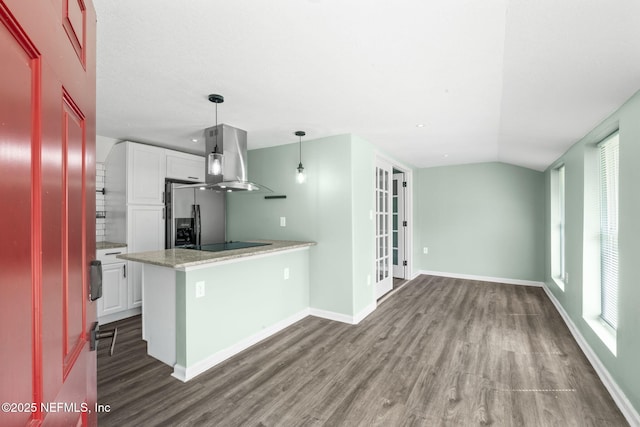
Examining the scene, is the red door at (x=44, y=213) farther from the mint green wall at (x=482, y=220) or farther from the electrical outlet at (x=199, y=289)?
the mint green wall at (x=482, y=220)

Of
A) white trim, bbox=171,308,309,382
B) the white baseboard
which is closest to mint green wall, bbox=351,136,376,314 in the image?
the white baseboard

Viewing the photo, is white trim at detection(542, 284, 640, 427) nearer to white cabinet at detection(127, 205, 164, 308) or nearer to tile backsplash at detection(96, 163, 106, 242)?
white cabinet at detection(127, 205, 164, 308)

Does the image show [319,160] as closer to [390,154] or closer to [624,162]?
[390,154]

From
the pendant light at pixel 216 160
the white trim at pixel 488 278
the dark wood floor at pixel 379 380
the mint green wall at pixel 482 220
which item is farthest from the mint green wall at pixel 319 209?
the white trim at pixel 488 278

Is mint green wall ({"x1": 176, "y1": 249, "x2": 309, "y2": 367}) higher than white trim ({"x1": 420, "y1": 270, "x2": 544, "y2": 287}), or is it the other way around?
mint green wall ({"x1": 176, "y1": 249, "x2": 309, "y2": 367})

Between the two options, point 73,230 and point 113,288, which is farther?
point 113,288

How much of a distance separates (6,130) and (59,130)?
24 centimetres

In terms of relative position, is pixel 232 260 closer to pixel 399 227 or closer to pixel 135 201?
pixel 135 201

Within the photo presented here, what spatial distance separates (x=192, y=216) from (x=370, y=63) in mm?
3351

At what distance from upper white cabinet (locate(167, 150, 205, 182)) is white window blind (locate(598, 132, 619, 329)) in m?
4.64

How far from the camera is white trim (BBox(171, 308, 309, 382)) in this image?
2393 millimetres

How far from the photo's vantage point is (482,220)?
5.65 metres

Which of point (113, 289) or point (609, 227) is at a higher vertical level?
point (609, 227)

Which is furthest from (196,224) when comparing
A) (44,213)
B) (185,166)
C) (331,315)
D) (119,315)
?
(44,213)
